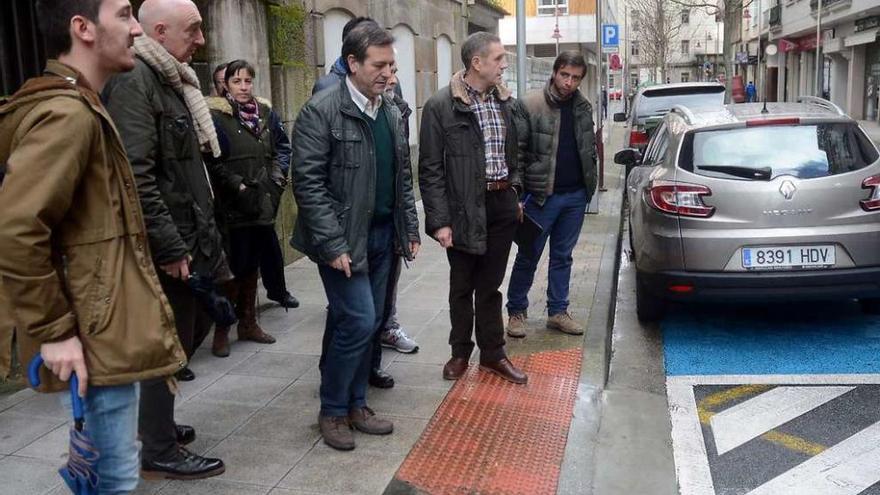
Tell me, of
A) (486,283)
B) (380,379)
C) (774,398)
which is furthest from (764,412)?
(380,379)

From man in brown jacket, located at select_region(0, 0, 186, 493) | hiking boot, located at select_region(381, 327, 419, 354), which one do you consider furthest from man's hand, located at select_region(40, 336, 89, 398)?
hiking boot, located at select_region(381, 327, 419, 354)

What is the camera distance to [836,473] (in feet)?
12.8

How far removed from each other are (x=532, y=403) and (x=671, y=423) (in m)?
0.76

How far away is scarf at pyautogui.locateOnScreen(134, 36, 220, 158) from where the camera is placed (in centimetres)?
330

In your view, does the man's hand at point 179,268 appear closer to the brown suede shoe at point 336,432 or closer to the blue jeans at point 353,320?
the blue jeans at point 353,320

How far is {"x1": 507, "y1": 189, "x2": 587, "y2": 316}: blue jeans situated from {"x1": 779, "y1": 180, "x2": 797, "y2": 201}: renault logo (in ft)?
4.22

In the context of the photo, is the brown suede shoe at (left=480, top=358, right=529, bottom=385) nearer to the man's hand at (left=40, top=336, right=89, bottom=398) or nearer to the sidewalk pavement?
the sidewalk pavement

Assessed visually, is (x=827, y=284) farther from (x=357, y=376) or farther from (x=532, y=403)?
(x=357, y=376)

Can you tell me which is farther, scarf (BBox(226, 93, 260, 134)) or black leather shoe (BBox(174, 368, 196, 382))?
scarf (BBox(226, 93, 260, 134))

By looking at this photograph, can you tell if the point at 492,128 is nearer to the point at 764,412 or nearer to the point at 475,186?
the point at 475,186

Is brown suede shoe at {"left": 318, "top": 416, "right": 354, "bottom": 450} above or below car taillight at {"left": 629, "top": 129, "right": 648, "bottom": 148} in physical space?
below

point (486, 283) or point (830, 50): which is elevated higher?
point (830, 50)

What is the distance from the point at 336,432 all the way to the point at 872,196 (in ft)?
12.7

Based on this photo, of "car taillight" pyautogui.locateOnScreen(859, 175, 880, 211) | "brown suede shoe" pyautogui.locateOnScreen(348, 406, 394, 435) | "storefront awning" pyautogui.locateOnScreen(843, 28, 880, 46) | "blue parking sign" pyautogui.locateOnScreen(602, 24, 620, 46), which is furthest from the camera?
"storefront awning" pyautogui.locateOnScreen(843, 28, 880, 46)
